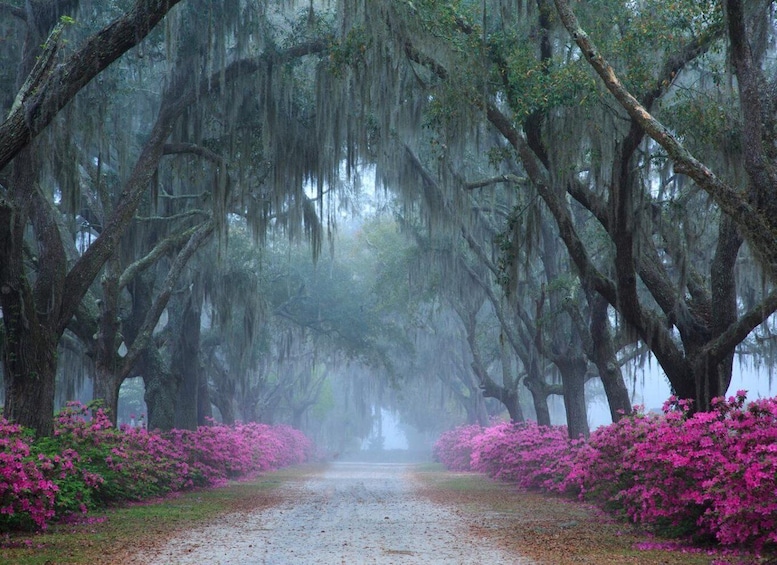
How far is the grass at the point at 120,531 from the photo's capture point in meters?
6.89

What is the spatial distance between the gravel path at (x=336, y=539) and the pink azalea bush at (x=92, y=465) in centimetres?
147

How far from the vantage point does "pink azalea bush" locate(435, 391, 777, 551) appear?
21.1ft

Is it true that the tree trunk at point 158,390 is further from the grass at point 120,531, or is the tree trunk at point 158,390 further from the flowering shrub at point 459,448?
the flowering shrub at point 459,448

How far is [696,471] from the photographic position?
7.94 m

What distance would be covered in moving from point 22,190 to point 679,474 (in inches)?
306

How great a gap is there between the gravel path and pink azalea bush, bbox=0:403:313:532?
1.47m

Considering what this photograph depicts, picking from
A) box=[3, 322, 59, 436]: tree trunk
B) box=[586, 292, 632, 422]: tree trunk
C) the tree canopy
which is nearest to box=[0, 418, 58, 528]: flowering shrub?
box=[3, 322, 59, 436]: tree trunk

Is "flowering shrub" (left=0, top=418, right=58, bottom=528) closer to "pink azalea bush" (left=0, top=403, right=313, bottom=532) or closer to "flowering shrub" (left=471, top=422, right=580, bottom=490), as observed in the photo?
"pink azalea bush" (left=0, top=403, right=313, bottom=532)

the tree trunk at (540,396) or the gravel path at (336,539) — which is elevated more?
the tree trunk at (540,396)

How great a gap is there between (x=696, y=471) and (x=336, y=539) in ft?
11.1

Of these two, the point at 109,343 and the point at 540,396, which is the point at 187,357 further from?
the point at 540,396

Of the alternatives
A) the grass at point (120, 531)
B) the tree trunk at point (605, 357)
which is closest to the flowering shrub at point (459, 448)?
the tree trunk at point (605, 357)

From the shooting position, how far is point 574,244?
10.7m

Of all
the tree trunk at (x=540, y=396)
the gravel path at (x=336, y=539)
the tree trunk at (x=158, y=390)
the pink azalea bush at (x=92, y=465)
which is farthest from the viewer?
the tree trunk at (x=540, y=396)
